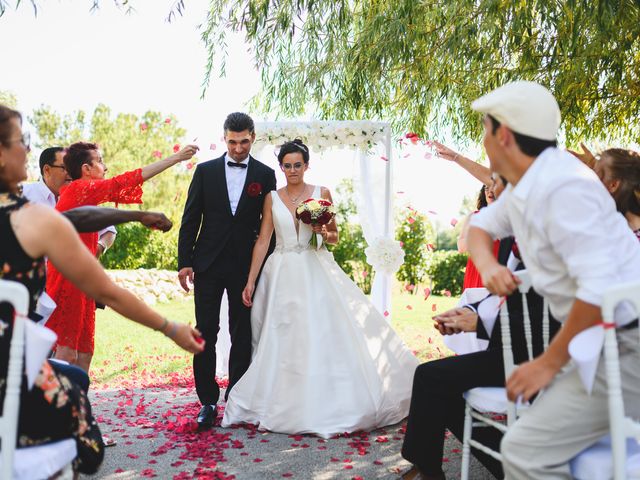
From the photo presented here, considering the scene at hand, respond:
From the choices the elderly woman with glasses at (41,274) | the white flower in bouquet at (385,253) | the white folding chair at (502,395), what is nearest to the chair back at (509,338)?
the white folding chair at (502,395)

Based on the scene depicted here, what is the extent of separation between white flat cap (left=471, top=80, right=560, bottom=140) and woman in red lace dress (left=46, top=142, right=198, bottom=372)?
8.87 feet

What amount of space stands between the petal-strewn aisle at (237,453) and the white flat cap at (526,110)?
230 centimetres

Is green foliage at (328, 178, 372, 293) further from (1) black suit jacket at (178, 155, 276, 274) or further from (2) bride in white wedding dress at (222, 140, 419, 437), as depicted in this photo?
(1) black suit jacket at (178, 155, 276, 274)

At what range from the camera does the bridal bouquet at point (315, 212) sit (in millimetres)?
4918

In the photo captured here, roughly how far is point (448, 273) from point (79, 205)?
16.4 metres

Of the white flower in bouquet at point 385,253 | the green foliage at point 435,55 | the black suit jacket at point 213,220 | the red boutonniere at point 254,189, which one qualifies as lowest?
the white flower in bouquet at point 385,253

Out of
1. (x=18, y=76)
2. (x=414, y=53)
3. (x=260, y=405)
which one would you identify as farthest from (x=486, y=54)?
(x=18, y=76)

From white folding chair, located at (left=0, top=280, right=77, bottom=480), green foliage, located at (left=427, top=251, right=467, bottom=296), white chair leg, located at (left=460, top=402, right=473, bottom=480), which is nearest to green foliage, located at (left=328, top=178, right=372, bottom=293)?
green foliage, located at (left=427, top=251, right=467, bottom=296)

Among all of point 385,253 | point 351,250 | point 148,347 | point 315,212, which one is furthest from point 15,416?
point 351,250

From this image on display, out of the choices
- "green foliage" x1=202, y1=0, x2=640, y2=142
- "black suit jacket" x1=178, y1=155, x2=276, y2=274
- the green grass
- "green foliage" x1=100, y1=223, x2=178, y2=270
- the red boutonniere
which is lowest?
the green grass

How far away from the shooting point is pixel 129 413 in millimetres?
5375

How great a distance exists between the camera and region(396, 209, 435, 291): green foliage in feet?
53.4

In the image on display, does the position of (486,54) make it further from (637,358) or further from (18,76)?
(18,76)

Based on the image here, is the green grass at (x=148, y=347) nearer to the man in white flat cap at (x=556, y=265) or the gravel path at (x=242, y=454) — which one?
the gravel path at (x=242, y=454)
